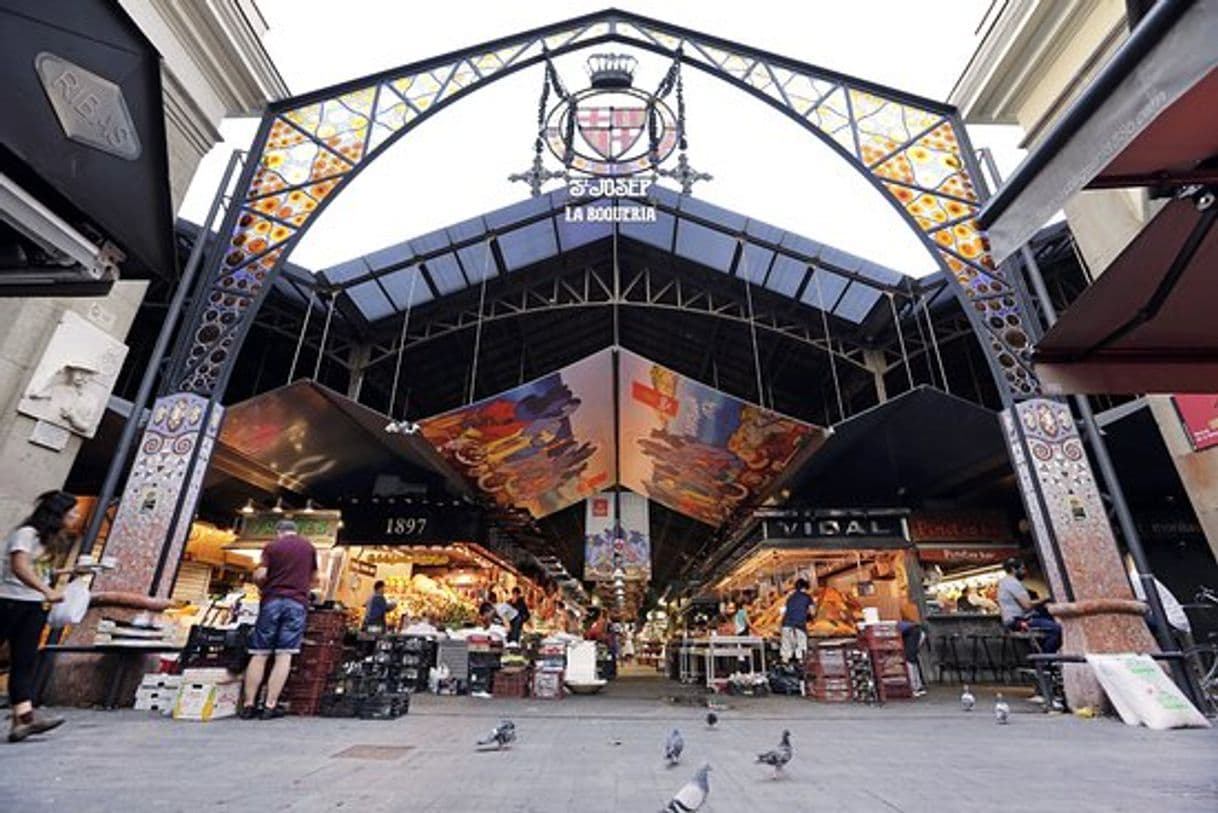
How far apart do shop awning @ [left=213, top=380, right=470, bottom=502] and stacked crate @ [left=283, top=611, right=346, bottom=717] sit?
4.35 m

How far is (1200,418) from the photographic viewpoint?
501 cm

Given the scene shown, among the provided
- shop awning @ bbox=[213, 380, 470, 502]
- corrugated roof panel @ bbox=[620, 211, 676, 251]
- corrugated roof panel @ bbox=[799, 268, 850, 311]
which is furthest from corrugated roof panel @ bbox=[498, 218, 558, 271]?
corrugated roof panel @ bbox=[799, 268, 850, 311]

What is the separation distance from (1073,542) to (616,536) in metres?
11.8

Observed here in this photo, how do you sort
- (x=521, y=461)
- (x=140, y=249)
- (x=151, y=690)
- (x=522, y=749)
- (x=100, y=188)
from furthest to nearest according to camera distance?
(x=521, y=461)
(x=151, y=690)
(x=522, y=749)
(x=140, y=249)
(x=100, y=188)

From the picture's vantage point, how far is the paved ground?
1918 mm

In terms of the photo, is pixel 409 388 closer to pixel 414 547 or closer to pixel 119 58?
Result: pixel 414 547

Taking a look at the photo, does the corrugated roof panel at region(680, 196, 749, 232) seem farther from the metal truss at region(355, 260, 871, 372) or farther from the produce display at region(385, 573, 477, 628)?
the produce display at region(385, 573, 477, 628)

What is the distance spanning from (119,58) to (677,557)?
25.9m

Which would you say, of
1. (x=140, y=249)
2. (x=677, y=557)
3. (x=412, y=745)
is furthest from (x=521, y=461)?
(x=677, y=557)

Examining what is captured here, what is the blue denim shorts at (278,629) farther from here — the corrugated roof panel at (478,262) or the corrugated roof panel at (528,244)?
the corrugated roof panel at (528,244)

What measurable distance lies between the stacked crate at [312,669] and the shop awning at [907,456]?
23.3ft

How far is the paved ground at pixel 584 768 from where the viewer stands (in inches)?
75.5

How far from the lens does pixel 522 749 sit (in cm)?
303

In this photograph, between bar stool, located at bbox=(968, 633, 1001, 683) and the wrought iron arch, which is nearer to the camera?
the wrought iron arch
